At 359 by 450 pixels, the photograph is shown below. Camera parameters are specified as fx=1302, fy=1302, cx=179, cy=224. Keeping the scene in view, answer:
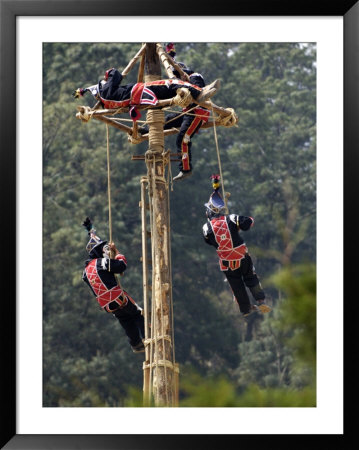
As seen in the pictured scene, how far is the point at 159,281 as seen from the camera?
1008cm

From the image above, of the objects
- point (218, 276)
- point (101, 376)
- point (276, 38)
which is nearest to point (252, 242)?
point (218, 276)

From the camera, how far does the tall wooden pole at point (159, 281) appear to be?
981cm

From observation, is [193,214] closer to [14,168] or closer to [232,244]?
[232,244]

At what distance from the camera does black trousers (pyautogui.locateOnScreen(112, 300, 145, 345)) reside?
10602mm

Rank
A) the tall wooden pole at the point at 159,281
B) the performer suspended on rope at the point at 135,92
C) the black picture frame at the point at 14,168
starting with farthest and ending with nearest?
the performer suspended on rope at the point at 135,92
the tall wooden pole at the point at 159,281
the black picture frame at the point at 14,168

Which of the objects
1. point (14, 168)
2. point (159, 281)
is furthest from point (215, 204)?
point (14, 168)

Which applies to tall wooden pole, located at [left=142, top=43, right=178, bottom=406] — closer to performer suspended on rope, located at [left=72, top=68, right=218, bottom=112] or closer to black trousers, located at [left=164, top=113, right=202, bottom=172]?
black trousers, located at [left=164, top=113, right=202, bottom=172]

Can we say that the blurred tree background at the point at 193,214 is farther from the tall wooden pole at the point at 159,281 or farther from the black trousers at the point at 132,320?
the tall wooden pole at the point at 159,281

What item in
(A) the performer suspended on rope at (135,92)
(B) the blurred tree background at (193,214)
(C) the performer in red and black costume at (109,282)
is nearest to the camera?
(A) the performer suspended on rope at (135,92)

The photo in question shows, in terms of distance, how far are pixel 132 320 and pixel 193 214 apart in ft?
42.7

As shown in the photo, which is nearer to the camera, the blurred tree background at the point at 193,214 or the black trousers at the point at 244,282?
the black trousers at the point at 244,282

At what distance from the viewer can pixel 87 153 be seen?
75.7ft

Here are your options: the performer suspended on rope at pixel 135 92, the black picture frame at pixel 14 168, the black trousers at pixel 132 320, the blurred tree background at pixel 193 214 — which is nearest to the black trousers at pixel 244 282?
the black trousers at pixel 132 320

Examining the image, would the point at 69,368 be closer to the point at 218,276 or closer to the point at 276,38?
the point at 218,276
